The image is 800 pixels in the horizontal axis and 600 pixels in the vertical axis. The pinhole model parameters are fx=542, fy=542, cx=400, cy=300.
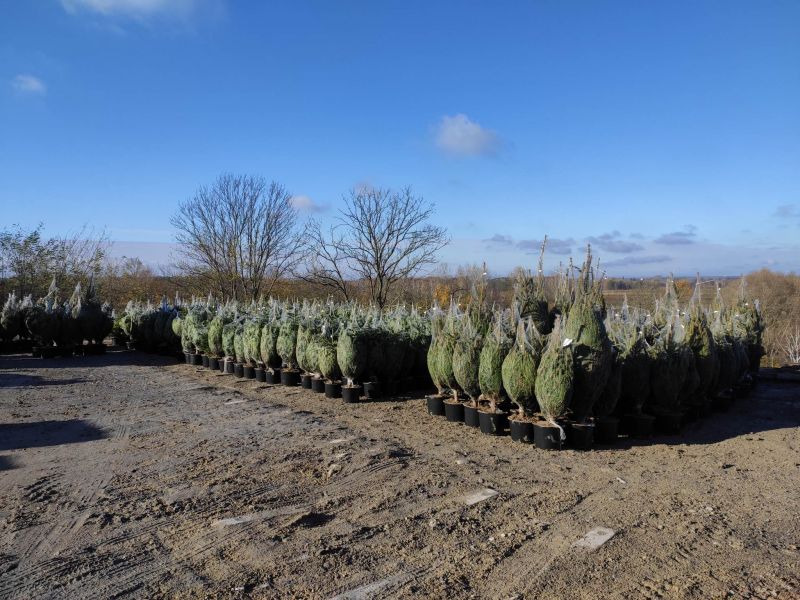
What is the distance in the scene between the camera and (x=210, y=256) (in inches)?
936

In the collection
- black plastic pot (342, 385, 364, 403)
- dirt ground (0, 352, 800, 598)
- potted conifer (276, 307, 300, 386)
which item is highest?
potted conifer (276, 307, 300, 386)

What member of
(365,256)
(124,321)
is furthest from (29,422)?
(365,256)

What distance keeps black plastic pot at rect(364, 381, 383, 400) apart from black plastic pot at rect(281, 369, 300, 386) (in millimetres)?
1915

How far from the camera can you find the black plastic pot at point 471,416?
6848mm

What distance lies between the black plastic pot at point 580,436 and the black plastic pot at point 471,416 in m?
1.21

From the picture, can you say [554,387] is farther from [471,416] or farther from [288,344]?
[288,344]

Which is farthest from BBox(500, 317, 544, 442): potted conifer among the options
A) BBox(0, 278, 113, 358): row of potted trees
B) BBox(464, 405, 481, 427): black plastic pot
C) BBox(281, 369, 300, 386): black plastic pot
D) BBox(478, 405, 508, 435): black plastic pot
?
BBox(0, 278, 113, 358): row of potted trees

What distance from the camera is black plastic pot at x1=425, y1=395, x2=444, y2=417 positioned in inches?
300

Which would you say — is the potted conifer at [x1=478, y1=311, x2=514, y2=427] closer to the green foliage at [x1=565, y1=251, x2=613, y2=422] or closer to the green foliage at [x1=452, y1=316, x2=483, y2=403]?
A: the green foliage at [x1=452, y1=316, x2=483, y2=403]

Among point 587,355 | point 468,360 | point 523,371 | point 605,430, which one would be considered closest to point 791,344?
point 605,430

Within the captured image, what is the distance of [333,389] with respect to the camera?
30.0 feet

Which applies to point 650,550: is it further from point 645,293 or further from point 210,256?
point 210,256

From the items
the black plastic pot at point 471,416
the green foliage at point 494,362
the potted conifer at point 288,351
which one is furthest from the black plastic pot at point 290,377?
the green foliage at point 494,362

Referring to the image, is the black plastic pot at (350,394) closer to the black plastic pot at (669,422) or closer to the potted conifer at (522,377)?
the potted conifer at (522,377)
